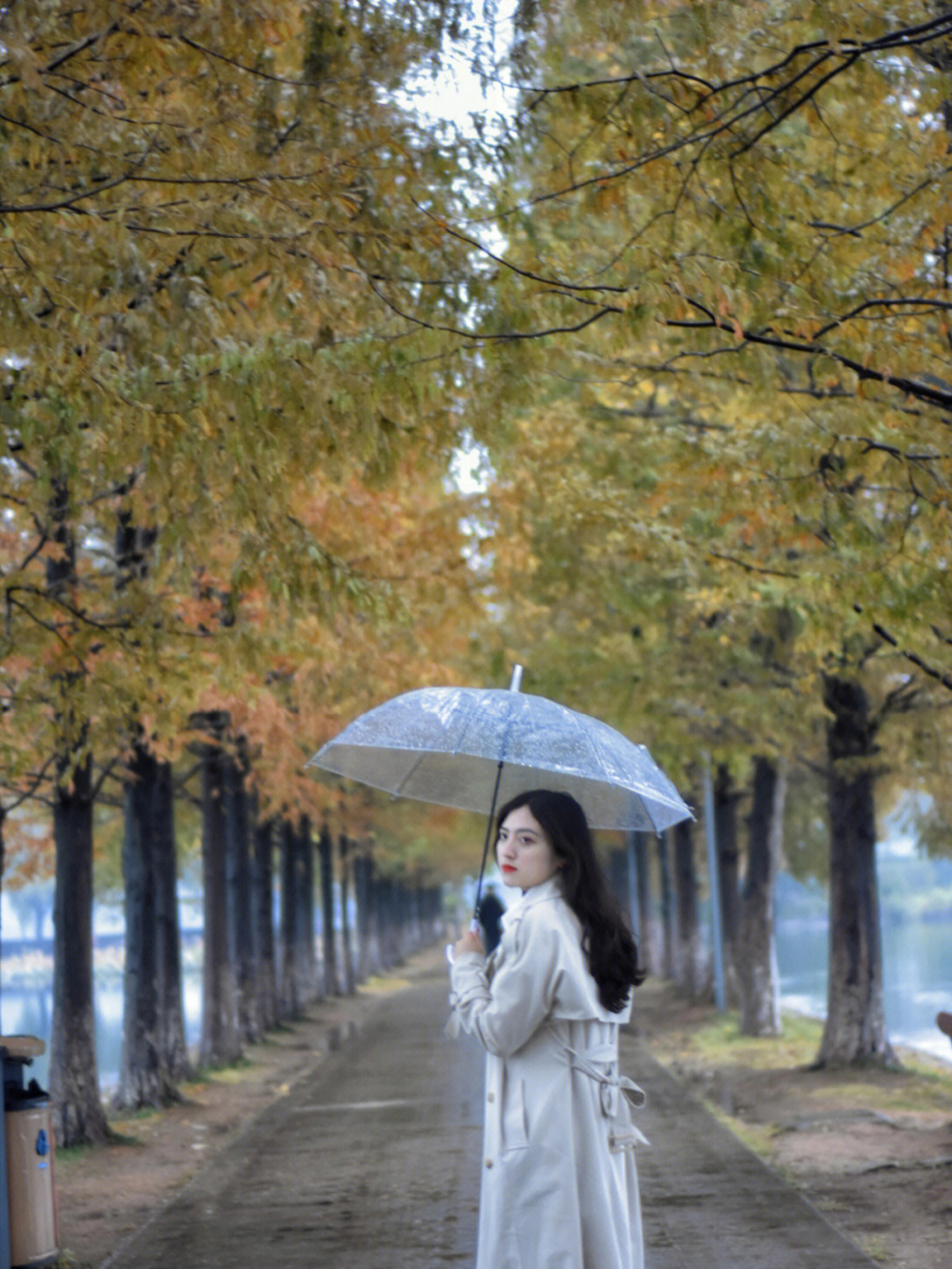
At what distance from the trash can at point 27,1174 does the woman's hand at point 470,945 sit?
358 centimetres

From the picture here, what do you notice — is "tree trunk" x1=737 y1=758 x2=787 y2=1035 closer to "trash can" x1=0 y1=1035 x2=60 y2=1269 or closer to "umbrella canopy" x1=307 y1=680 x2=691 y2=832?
"trash can" x1=0 y1=1035 x2=60 y2=1269

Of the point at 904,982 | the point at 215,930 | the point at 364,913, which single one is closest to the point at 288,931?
the point at 215,930

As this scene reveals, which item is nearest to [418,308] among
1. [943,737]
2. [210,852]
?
[943,737]

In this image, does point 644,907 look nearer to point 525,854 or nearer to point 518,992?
point 525,854

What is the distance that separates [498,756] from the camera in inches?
226

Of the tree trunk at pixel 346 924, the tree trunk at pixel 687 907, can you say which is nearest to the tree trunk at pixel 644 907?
the tree trunk at pixel 346 924

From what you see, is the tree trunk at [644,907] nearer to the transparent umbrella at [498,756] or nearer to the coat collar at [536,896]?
the transparent umbrella at [498,756]

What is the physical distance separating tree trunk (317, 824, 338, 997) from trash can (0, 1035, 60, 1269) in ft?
90.5

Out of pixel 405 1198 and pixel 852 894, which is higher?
pixel 852 894

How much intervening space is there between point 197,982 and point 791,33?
5753 cm

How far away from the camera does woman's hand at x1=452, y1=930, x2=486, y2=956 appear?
5117 mm

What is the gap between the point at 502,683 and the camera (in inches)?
817

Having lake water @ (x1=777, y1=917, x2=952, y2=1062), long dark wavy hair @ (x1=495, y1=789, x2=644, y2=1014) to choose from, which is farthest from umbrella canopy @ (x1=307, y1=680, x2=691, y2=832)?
lake water @ (x1=777, y1=917, x2=952, y2=1062)

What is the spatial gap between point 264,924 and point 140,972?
10.5 metres
